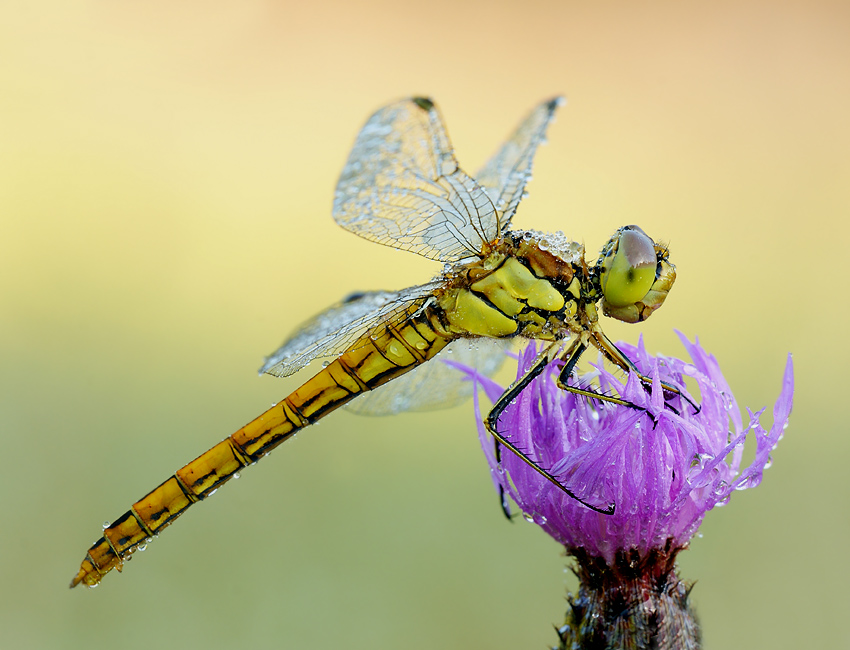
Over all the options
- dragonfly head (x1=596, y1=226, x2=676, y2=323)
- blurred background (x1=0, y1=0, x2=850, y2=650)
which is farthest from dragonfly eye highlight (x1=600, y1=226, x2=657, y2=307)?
blurred background (x1=0, y1=0, x2=850, y2=650)

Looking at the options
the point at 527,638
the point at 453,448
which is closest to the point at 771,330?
the point at 453,448

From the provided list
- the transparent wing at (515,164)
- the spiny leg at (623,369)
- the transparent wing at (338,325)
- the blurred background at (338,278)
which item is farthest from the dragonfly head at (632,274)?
the blurred background at (338,278)

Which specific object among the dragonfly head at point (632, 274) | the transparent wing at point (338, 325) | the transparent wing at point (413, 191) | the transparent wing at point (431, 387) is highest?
the transparent wing at point (413, 191)

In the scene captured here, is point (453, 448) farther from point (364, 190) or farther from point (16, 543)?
point (364, 190)

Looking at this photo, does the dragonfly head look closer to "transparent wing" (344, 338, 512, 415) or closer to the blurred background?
"transparent wing" (344, 338, 512, 415)

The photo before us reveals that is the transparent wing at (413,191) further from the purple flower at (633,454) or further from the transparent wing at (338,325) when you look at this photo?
the purple flower at (633,454)
